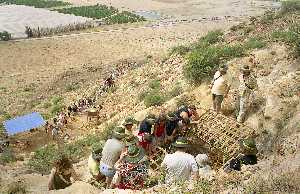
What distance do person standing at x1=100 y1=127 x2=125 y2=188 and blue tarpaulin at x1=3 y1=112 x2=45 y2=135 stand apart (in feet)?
37.7

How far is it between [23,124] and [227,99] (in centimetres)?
1030

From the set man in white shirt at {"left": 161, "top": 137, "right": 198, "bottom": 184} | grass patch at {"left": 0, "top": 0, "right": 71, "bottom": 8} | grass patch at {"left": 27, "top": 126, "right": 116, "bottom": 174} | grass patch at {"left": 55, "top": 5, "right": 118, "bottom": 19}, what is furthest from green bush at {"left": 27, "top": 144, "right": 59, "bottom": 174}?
grass patch at {"left": 0, "top": 0, "right": 71, "bottom": 8}

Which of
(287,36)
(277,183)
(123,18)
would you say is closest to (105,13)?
(123,18)

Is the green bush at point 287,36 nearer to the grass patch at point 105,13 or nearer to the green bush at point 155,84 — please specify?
the green bush at point 155,84

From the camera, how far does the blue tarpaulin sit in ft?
67.6

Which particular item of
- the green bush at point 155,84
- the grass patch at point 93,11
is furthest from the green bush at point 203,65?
the grass patch at point 93,11

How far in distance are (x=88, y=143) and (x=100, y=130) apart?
6.07 feet

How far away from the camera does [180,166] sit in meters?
8.15

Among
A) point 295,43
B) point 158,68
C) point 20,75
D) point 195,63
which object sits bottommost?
point 20,75

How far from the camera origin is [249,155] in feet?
29.3

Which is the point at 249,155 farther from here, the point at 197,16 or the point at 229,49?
the point at 197,16

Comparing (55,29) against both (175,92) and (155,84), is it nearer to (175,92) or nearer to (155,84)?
(155,84)

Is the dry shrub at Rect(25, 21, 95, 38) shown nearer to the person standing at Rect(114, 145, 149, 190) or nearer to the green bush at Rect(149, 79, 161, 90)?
the green bush at Rect(149, 79, 161, 90)

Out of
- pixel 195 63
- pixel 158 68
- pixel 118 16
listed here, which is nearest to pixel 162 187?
pixel 195 63
